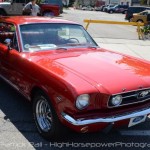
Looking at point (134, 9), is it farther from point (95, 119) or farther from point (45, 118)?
point (95, 119)

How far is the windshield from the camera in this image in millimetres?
5004

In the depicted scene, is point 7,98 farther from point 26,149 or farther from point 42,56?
point 26,149

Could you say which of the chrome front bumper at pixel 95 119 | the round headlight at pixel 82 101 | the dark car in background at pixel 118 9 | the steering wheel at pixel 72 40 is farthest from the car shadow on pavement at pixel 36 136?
the dark car in background at pixel 118 9

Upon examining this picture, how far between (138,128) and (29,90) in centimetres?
171

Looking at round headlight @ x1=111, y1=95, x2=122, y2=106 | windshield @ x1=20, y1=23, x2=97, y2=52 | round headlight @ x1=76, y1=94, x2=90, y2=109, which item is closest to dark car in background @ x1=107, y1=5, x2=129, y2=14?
windshield @ x1=20, y1=23, x2=97, y2=52

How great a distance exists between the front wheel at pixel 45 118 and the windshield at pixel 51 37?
1.03 m

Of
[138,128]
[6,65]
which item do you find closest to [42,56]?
[6,65]

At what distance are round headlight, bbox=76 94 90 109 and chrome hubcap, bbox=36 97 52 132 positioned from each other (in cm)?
61

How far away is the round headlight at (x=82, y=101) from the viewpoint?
138 inches

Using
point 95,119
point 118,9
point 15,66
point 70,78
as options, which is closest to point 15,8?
point 15,66

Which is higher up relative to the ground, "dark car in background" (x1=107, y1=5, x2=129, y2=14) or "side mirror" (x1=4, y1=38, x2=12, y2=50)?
"side mirror" (x1=4, y1=38, x2=12, y2=50)

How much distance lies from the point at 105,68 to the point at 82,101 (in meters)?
0.86

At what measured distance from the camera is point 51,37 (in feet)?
16.9

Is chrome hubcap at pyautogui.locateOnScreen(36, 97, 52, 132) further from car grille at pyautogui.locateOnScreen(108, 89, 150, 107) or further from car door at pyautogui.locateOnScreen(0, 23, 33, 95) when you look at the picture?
car grille at pyautogui.locateOnScreen(108, 89, 150, 107)
